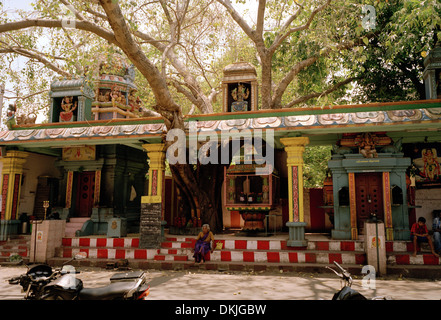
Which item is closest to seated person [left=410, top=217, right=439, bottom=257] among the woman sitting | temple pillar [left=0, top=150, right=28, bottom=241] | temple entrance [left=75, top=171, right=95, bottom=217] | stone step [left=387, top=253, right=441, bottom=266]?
stone step [left=387, top=253, right=441, bottom=266]

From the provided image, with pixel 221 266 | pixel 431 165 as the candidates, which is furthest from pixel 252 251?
pixel 431 165

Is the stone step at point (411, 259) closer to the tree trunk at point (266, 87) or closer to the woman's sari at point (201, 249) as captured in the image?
the woman's sari at point (201, 249)

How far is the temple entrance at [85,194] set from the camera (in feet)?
41.7

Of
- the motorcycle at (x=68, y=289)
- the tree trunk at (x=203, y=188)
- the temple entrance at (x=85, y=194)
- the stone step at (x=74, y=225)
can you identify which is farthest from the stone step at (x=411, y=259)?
the temple entrance at (x=85, y=194)

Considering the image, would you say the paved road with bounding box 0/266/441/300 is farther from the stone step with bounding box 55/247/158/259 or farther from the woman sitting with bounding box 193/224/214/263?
the stone step with bounding box 55/247/158/259

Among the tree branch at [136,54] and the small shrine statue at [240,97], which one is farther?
the small shrine statue at [240,97]

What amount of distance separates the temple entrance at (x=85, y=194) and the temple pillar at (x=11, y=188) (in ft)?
6.71

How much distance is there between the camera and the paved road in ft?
19.4

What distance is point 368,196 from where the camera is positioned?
9.50 meters

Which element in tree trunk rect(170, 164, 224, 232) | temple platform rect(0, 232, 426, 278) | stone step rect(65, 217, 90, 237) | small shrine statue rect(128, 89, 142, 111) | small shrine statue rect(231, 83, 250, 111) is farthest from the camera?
small shrine statue rect(128, 89, 142, 111)

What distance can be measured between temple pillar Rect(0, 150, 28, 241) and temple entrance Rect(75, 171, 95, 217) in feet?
6.71

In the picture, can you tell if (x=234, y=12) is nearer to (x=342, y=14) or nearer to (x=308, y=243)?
(x=342, y=14)
